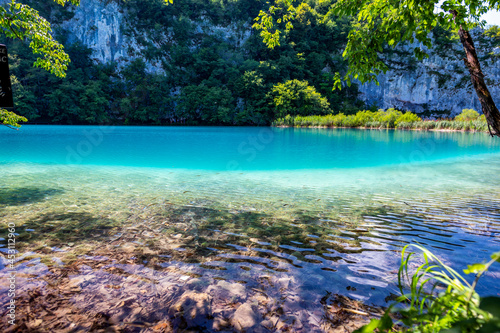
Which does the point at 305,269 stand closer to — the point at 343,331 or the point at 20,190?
the point at 343,331

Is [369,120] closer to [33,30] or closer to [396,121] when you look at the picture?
[396,121]

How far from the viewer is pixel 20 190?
21.8 feet

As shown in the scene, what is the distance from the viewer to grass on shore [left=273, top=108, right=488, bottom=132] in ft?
104

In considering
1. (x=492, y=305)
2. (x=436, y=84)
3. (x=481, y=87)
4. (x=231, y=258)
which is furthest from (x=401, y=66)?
(x=492, y=305)

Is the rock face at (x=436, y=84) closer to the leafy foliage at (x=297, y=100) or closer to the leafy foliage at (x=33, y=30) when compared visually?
the leafy foliage at (x=297, y=100)

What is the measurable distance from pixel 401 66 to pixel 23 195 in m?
72.6

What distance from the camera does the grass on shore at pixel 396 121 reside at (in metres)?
31.7

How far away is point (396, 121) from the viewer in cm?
3697

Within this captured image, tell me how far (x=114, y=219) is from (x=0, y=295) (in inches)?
87.3

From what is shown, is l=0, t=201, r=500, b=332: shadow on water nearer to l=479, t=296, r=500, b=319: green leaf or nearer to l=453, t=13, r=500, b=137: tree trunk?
l=479, t=296, r=500, b=319: green leaf

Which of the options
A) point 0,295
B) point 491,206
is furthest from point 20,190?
point 491,206

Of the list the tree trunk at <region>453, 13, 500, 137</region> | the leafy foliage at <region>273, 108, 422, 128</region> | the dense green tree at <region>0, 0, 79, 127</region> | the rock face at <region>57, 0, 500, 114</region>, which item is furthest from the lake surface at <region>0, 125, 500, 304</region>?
the rock face at <region>57, 0, 500, 114</region>

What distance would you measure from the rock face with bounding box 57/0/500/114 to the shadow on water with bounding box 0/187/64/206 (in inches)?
2265

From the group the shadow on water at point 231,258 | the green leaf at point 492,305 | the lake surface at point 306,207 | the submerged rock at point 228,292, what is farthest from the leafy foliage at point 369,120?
the green leaf at point 492,305
